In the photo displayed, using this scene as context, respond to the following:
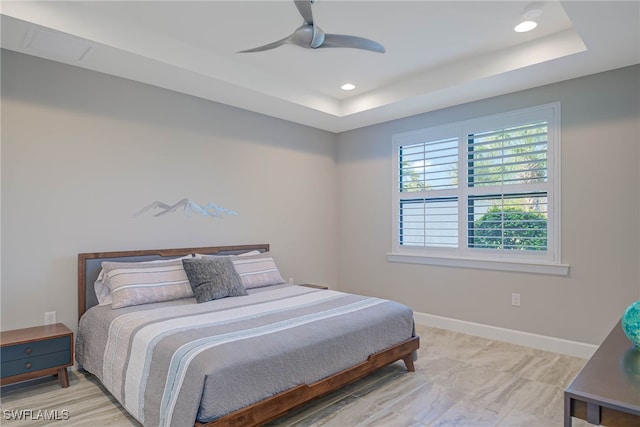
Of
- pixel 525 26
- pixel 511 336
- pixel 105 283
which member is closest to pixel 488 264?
pixel 511 336

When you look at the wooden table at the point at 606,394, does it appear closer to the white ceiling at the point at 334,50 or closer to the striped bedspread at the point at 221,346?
the striped bedspread at the point at 221,346

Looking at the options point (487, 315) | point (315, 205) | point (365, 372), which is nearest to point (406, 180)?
point (315, 205)

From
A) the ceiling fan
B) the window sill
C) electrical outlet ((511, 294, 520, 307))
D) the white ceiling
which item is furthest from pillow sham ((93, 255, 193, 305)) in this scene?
electrical outlet ((511, 294, 520, 307))

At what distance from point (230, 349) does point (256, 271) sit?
5.99 feet

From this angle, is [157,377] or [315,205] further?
[315,205]

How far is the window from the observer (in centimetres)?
368

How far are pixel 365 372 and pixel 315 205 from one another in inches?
111

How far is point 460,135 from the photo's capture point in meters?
4.25

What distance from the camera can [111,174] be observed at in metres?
3.41

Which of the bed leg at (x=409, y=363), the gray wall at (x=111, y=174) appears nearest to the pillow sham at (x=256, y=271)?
the gray wall at (x=111, y=174)

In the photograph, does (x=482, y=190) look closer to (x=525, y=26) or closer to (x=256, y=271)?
(x=525, y=26)

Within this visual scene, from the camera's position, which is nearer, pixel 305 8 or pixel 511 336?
pixel 305 8

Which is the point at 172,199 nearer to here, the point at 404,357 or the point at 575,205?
the point at 404,357

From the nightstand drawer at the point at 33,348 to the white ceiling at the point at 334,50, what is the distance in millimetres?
2175
